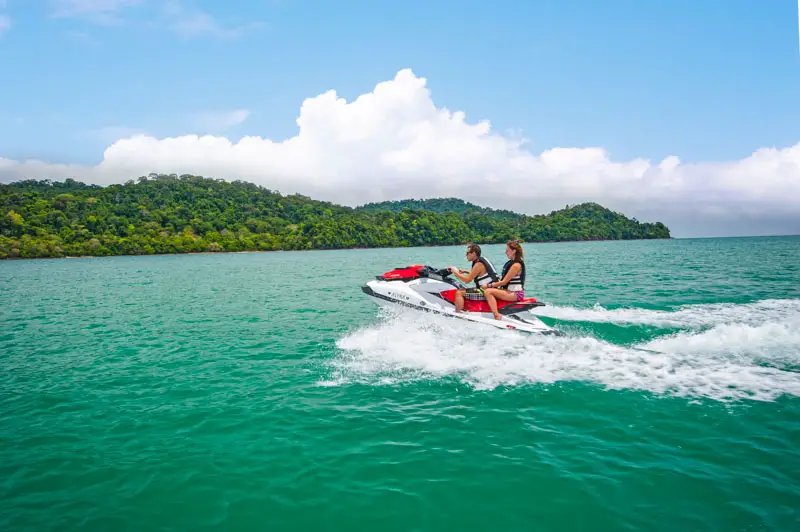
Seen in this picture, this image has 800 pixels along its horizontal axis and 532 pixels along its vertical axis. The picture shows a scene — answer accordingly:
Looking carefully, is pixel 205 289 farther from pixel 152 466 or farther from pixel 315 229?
pixel 315 229

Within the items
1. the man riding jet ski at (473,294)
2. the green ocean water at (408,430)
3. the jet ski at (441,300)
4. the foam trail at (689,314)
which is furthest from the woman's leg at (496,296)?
the foam trail at (689,314)

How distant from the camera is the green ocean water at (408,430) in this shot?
466 centimetres

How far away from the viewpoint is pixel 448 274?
12.5 metres

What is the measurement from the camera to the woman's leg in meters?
10.9

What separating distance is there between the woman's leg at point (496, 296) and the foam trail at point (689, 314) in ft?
14.1

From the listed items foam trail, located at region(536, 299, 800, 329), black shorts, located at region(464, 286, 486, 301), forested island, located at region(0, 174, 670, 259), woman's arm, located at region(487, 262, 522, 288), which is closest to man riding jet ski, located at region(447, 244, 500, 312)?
black shorts, located at region(464, 286, 486, 301)

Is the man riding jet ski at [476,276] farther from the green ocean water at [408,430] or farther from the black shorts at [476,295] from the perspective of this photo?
the green ocean water at [408,430]

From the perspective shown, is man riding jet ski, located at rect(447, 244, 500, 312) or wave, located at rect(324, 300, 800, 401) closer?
wave, located at rect(324, 300, 800, 401)

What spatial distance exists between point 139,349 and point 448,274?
27.1 feet

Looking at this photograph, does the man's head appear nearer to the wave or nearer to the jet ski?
the jet ski

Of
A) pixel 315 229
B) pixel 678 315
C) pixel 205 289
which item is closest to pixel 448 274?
pixel 678 315

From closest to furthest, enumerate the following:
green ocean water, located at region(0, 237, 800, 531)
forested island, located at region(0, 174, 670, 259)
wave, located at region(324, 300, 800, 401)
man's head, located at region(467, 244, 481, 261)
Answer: green ocean water, located at region(0, 237, 800, 531), wave, located at region(324, 300, 800, 401), man's head, located at region(467, 244, 481, 261), forested island, located at region(0, 174, 670, 259)

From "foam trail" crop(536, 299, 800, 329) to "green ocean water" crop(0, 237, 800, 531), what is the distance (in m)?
0.71

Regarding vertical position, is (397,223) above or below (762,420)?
above
